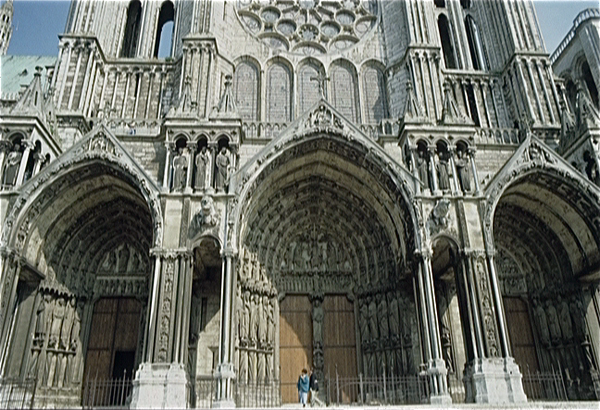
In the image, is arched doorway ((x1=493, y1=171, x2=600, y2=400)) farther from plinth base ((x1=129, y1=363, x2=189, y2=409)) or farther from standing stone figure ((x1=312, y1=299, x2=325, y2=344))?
plinth base ((x1=129, y1=363, x2=189, y2=409))

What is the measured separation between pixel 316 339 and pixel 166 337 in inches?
182

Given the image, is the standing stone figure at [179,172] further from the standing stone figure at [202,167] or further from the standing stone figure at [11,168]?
the standing stone figure at [11,168]

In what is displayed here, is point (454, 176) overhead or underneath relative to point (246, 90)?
underneath

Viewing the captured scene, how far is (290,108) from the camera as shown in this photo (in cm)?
1656

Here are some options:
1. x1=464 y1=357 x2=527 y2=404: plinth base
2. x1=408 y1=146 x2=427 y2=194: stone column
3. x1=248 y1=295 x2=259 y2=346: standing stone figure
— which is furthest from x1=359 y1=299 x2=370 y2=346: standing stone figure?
x1=408 y1=146 x2=427 y2=194: stone column

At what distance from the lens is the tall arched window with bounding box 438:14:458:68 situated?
1873 centimetres

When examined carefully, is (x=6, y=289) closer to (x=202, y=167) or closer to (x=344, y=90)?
(x=202, y=167)

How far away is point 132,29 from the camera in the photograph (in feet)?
62.7

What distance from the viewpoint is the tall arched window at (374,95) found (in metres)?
16.5

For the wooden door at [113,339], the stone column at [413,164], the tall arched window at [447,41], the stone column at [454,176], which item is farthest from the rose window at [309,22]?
the wooden door at [113,339]

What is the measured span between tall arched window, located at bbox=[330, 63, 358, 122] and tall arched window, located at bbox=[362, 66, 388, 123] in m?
0.41

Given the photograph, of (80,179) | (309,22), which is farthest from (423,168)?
(80,179)

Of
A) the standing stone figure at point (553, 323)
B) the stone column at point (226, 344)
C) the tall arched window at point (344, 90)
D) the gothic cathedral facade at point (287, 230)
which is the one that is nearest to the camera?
the stone column at point (226, 344)

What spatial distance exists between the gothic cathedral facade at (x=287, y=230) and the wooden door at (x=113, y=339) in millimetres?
51
